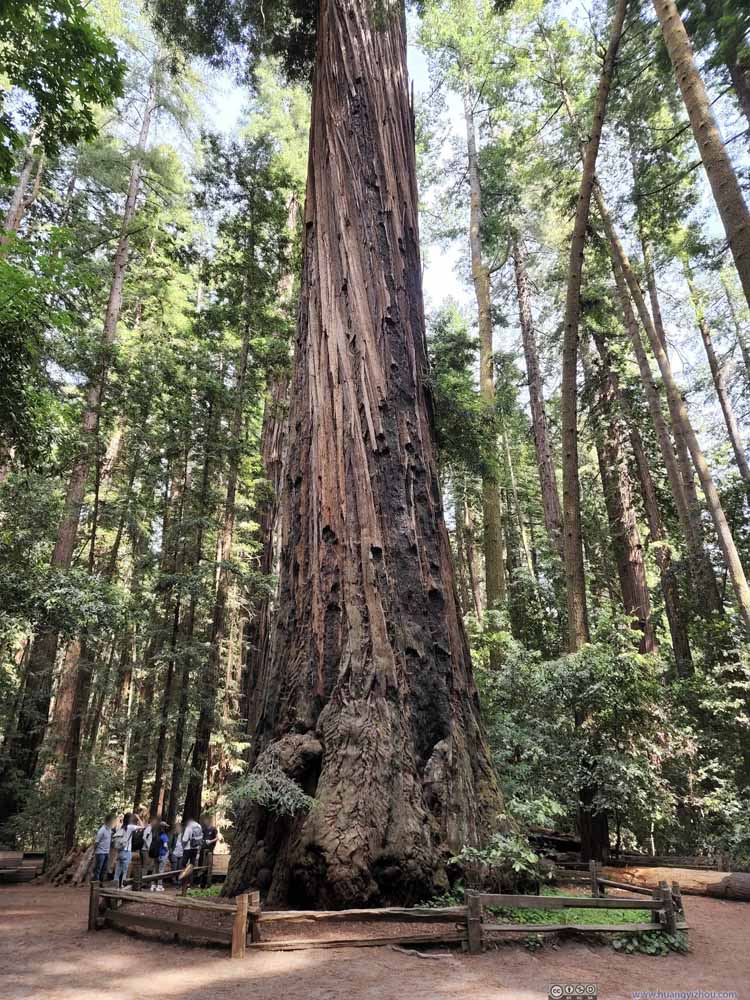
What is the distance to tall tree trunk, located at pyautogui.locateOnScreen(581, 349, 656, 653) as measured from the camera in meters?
12.9

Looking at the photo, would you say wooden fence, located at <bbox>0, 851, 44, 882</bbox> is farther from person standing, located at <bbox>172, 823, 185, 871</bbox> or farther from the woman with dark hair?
the woman with dark hair

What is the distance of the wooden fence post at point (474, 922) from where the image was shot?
402cm

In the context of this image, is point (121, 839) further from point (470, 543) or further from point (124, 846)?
point (470, 543)

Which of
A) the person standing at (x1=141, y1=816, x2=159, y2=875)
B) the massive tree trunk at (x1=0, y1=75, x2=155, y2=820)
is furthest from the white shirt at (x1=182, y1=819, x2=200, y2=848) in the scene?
the massive tree trunk at (x1=0, y1=75, x2=155, y2=820)

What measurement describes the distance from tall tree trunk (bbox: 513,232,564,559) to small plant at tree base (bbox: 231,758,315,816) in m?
10.5

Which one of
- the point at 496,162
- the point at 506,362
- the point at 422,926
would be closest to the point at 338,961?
the point at 422,926

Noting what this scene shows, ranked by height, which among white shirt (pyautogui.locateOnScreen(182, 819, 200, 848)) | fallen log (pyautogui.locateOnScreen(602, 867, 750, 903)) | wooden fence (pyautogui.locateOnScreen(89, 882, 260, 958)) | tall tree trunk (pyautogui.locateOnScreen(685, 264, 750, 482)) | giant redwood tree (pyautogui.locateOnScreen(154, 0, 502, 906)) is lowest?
fallen log (pyautogui.locateOnScreen(602, 867, 750, 903))

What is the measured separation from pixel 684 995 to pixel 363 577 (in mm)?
3559

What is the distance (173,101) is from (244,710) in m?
19.2

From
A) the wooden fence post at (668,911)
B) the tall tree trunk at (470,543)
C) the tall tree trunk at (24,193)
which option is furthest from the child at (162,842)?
the tall tree trunk at (470,543)

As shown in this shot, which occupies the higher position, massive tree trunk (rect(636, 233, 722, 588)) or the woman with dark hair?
massive tree trunk (rect(636, 233, 722, 588))

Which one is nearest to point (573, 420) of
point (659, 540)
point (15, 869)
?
point (659, 540)

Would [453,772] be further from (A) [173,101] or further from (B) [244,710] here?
(A) [173,101]

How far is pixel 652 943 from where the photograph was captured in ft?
15.0
